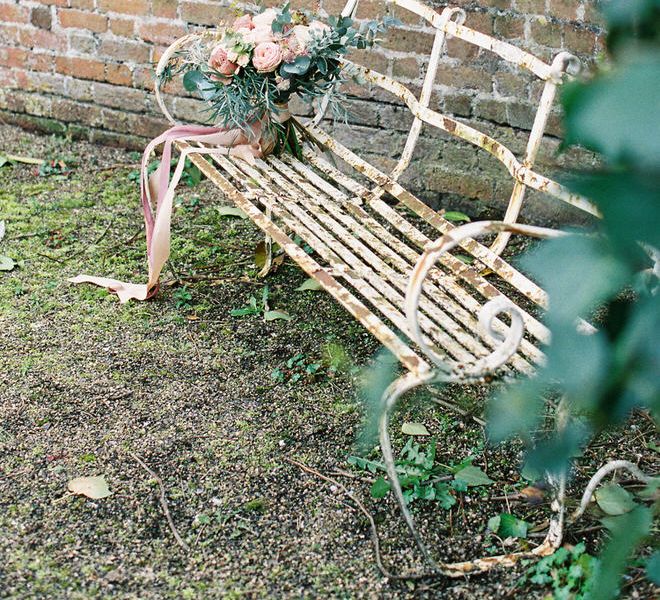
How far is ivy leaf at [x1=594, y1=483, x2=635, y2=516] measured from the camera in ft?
6.39

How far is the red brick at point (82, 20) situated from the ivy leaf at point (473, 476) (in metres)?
2.84

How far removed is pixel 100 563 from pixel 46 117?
304 cm

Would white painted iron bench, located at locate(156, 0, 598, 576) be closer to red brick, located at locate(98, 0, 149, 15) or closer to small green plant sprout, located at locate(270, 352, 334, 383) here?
small green plant sprout, located at locate(270, 352, 334, 383)

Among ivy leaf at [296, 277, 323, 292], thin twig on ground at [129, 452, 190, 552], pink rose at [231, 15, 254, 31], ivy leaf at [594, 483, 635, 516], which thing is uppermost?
pink rose at [231, 15, 254, 31]

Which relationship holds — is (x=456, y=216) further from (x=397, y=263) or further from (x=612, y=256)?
(x=612, y=256)

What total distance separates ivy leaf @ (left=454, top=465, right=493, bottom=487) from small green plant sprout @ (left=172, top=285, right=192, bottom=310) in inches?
47.9

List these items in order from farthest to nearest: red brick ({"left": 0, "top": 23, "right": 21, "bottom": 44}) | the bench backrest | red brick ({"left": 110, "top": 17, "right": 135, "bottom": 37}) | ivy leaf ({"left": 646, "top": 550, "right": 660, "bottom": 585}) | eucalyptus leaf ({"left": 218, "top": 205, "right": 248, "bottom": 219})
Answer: red brick ({"left": 0, "top": 23, "right": 21, "bottom": 44})
red brick ({"left": 110, "top": 17, "right": 135, "bottom": 37})
eucalyptus leaf ({"left": 218, "top": 205, "right": 248, "bottom": 219})
the bench backrest
ivy leaf ({"left": 646, "top": 550, "right": 660, "bottom": 585})

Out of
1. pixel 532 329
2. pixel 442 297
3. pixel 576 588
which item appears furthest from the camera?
pixel 442 297

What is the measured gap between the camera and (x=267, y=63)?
101 inches

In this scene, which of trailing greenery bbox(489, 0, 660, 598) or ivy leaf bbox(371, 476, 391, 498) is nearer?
trailing greenery bbox(489, 0, 660, 598)

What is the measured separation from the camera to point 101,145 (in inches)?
169

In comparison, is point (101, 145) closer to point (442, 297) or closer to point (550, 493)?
point (442, 297)

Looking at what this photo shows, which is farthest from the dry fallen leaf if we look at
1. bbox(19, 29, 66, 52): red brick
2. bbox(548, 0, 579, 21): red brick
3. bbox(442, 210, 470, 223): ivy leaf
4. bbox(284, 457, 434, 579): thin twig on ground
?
bbox(19, 29, 66, 52): red brick

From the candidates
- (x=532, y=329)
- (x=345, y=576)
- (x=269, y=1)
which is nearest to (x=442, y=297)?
(x=532, y=329)
